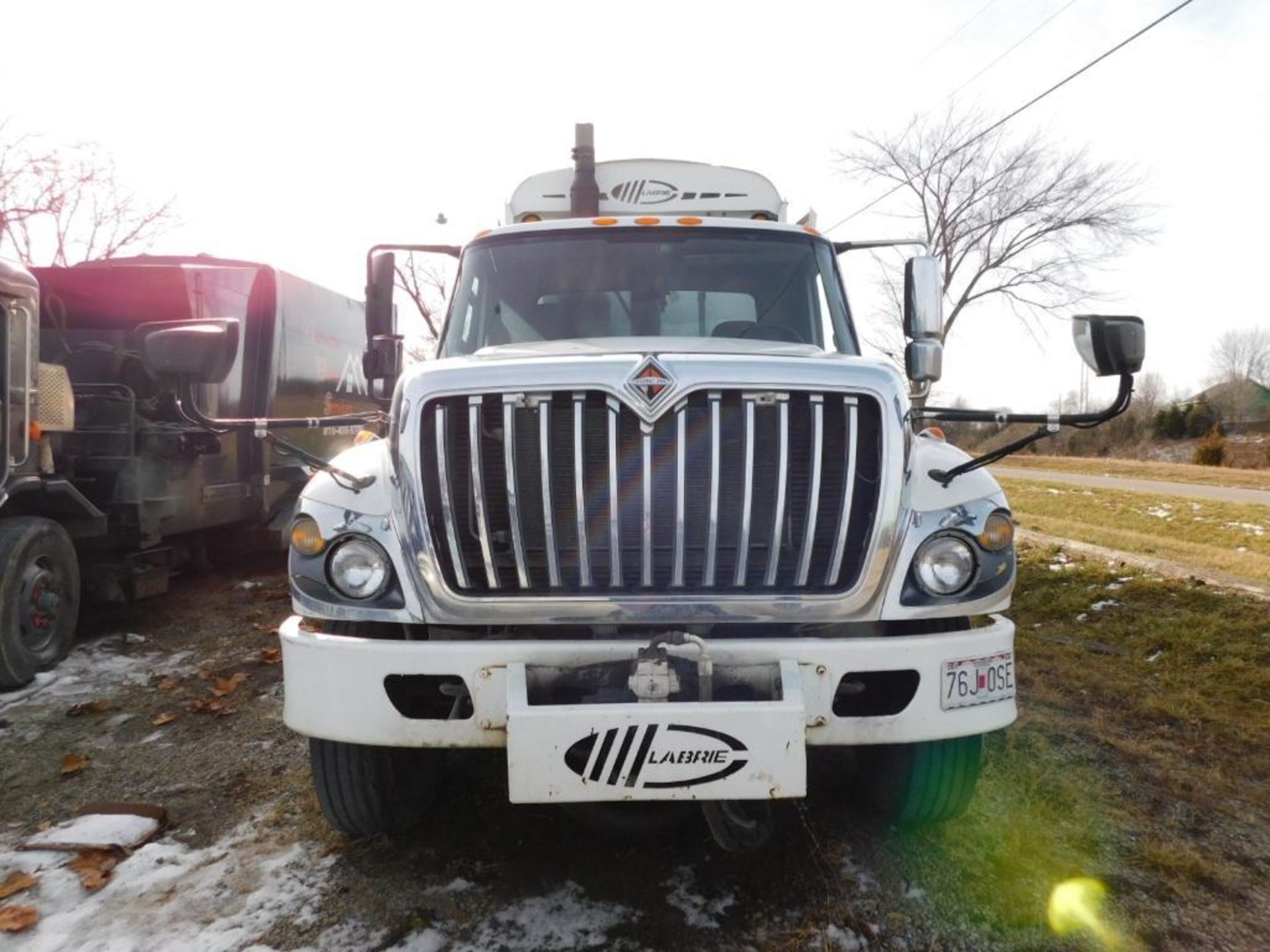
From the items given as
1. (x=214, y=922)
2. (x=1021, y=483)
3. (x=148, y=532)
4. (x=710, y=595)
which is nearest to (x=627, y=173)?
(x=710, y=595)

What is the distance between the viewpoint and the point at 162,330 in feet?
9.36

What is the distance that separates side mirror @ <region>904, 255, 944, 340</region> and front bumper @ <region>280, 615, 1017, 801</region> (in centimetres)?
178

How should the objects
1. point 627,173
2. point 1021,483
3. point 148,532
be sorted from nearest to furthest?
point 627,173 < point 148,532 < point 1021,483

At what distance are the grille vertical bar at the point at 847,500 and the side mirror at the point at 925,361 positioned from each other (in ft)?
4.75

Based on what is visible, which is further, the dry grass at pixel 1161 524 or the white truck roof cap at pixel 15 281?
the dry grass at pixel 1161 524

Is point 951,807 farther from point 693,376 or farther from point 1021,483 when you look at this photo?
point 1021,483

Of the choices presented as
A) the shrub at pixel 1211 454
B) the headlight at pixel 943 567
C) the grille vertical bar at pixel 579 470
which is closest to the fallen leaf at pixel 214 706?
the grille vertical bar at pixel 579 470

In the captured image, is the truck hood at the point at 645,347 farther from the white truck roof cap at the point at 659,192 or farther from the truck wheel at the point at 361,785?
the white truck roof cap at the point at 659,192

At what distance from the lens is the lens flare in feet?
8.27

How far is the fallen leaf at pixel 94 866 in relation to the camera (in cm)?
285

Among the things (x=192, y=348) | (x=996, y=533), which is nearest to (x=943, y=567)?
(x=996, y=533)

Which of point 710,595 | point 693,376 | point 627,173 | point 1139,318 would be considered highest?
point 627,173

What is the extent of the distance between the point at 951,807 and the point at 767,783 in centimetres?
99

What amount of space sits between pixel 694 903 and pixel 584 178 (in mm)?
4377
